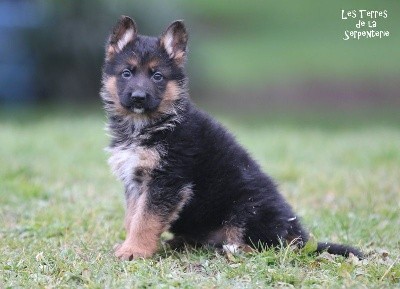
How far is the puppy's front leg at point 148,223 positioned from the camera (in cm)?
580

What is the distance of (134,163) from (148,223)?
20.3 inches

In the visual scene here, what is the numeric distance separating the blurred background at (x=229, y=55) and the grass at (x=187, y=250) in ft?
12.5

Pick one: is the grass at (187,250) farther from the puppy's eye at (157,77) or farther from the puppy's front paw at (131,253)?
the puppy's eye at (157,77)

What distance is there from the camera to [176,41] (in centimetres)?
643

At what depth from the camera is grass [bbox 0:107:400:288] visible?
5.26 meters

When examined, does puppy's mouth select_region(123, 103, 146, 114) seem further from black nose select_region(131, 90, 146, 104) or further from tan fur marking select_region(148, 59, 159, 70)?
tan fur marking select_region(148, 59, 159, 70)

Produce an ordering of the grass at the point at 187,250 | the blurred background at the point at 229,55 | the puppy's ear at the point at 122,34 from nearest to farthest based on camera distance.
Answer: the grass at the point at 187,250, the puppy's ear at the point at 122,34, the blurred background at the point at 229,55

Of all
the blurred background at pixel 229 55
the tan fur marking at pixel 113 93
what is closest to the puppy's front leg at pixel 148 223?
the tan fur marking at pixel 113 93

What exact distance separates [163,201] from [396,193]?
3723mm

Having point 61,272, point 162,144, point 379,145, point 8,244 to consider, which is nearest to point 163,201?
point 162,144

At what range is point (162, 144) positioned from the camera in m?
6.04

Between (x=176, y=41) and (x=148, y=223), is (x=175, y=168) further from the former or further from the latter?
(x=176, y=41)

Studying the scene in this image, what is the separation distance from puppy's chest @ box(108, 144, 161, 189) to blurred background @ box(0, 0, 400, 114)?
1126cm

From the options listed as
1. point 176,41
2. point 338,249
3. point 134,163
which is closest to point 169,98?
point 176,41
